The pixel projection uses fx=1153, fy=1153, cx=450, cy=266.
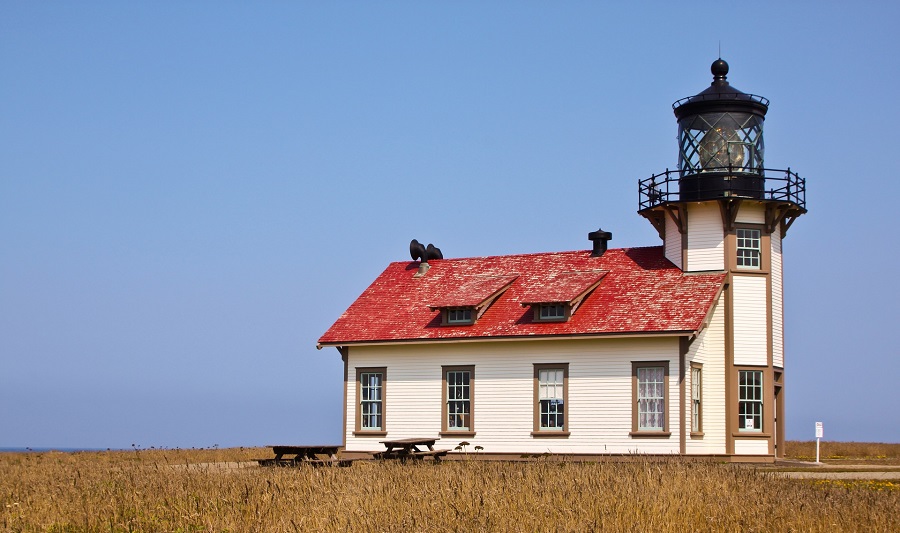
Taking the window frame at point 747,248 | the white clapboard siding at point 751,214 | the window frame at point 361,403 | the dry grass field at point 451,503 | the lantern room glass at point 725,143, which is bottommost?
the dry grass field at point 451,503

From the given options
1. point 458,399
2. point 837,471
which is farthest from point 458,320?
point 837,471

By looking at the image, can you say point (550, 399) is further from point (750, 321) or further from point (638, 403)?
point (750, 321)

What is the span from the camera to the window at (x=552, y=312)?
93.5 feet

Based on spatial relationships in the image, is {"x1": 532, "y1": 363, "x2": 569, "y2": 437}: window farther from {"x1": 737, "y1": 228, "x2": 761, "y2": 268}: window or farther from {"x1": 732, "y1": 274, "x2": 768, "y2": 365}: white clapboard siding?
{"x1": 737, "y1": 228, "x2": 761, "y2": 268}: window

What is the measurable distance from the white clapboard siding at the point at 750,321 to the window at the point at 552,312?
13.7ft

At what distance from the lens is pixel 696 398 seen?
27531 mm

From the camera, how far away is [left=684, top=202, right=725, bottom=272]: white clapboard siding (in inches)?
1121

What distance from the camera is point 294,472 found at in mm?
18031

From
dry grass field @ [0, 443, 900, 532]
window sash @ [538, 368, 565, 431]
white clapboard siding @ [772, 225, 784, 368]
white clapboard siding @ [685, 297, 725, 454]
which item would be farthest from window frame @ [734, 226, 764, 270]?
dry grass field @ [0, 443, 900, 532]

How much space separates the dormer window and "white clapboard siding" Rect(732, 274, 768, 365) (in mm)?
4182

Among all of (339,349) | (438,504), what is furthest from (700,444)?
(438,504)

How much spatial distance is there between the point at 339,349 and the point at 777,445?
38.5ft

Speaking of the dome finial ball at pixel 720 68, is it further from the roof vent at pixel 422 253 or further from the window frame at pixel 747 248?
the roof vent at pixel 422 253

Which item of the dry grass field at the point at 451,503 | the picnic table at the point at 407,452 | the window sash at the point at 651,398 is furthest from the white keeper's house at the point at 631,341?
the dry grass field at the point at 451,503
